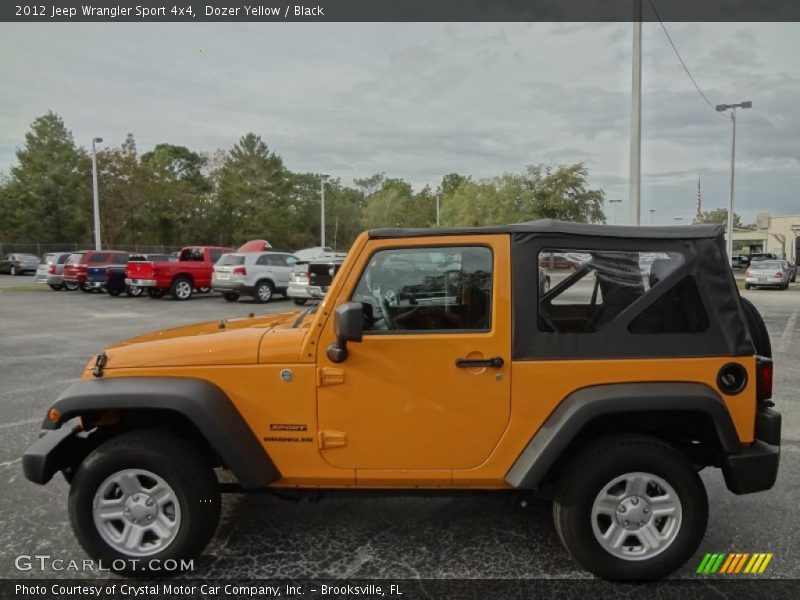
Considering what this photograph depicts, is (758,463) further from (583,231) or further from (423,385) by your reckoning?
(423,385)

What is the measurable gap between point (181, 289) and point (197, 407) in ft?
60.7

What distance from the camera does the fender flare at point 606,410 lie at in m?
2.81

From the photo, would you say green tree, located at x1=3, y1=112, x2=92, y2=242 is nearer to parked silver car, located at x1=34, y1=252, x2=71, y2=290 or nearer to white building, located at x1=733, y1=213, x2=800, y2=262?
parked silver car, located at x1=34, y1=252, x2=71, y2=290

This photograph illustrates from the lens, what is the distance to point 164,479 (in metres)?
2.92

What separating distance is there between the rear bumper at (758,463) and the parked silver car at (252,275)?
55.4ft

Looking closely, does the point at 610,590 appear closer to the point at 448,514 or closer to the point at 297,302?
the point at 448,514

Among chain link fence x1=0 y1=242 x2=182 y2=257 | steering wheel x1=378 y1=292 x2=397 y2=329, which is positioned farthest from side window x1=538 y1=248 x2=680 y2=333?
chain link fence x1=0 y1=242 x2=182 y2=257

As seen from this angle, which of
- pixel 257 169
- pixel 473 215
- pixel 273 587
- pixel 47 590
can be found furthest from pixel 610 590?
pixel 257 169

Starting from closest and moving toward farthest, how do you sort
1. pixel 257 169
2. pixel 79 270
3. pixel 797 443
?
pixel 797 443 < pixel 79 270 < pixel 257 169

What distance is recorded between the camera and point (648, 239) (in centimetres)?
304

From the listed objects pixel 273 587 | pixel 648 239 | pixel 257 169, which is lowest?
pixel 273 587

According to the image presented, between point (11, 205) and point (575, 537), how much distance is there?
62671mm

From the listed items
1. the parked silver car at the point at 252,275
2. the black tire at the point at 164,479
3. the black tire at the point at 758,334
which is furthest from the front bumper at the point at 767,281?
the black tire at the point at 164,479

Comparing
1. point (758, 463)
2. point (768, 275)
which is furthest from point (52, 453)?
point (768, 275)
